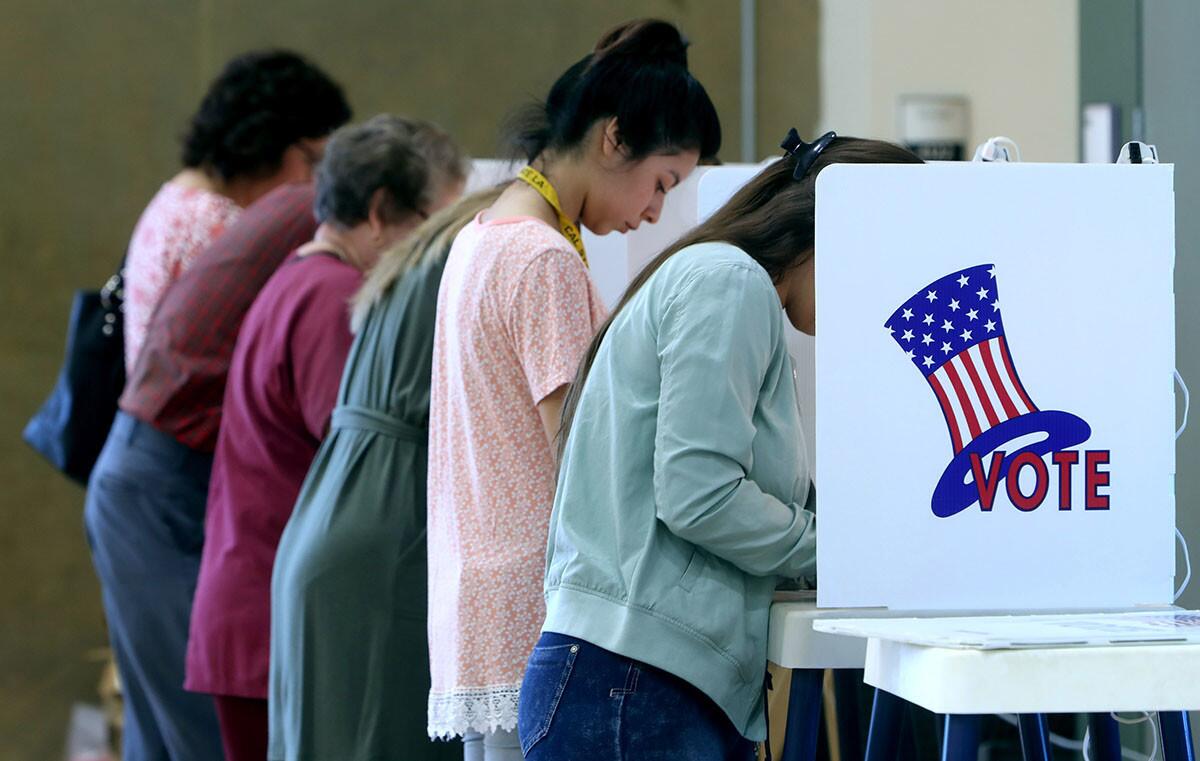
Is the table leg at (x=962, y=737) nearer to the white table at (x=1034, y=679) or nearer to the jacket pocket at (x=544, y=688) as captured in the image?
the white table at (x=1034, y=679)

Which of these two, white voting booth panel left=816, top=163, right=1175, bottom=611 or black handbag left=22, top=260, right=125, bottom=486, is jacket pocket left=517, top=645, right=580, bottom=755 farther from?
black handbag left=22, top=260, right=125, bottom=486

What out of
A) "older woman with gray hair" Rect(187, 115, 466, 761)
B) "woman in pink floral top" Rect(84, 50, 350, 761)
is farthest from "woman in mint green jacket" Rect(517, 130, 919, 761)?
"woman in pink floral top" Rect(84, 50, 350, 761)

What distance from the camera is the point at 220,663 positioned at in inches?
99.2

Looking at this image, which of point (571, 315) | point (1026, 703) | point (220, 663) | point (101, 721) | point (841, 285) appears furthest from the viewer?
point (101, 721)

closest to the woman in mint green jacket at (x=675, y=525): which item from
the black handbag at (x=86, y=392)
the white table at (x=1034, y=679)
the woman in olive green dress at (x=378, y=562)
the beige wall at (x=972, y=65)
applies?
the white table at (x=1034, y=679)

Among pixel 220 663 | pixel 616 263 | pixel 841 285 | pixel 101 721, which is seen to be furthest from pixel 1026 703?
pixel 101 721

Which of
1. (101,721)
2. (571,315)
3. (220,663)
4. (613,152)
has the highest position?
(613,152)

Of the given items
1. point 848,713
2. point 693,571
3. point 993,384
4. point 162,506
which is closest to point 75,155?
point 162,506

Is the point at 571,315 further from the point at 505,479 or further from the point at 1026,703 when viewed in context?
the point at 1026,703

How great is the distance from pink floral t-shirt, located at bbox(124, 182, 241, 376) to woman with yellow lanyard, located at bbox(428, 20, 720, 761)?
1379 mm

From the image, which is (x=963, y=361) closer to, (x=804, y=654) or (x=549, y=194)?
(x=804, y=654)

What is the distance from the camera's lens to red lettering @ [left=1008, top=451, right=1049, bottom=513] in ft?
4.91

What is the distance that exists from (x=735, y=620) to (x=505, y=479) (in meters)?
0.43

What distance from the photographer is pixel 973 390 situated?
1489 mm
